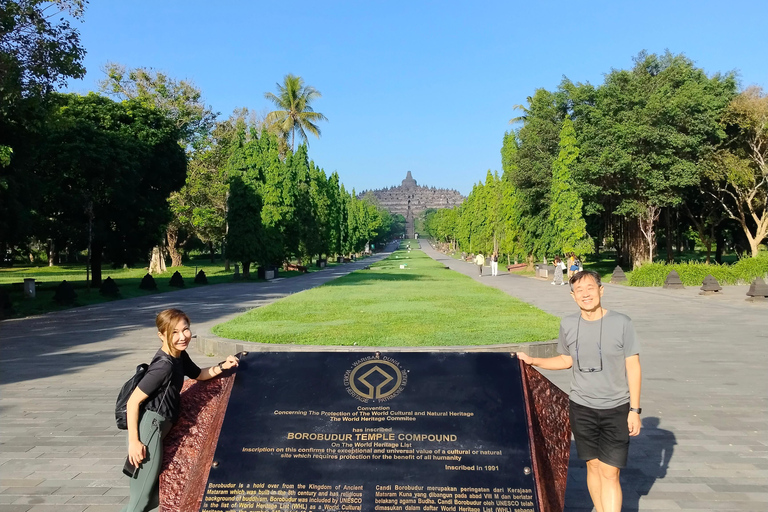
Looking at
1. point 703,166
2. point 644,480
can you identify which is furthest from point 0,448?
point 703,166

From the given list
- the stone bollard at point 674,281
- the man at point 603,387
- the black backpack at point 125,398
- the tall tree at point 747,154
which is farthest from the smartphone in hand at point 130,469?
the tall tree at point 747,154

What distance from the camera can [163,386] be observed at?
3.42 meters

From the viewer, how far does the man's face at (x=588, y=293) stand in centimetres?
348

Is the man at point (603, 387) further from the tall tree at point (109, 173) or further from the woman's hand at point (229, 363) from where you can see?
the tall tree at point (109, 173)

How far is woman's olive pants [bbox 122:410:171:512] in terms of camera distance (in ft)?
11.1

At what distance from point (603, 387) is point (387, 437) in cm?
122

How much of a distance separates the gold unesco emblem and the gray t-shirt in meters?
A: 1.01

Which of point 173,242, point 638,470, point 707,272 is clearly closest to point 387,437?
point 638,470

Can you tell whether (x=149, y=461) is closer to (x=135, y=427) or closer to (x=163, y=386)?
(x=135, y=427)

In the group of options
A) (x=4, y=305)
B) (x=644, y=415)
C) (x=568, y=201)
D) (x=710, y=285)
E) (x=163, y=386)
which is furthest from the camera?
(x=568, y=201)

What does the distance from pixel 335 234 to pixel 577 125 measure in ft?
92.5

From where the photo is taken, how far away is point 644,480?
15.2 feet

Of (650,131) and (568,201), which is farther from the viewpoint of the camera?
(568,201)

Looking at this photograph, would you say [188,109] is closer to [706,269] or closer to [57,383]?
[706,269]
